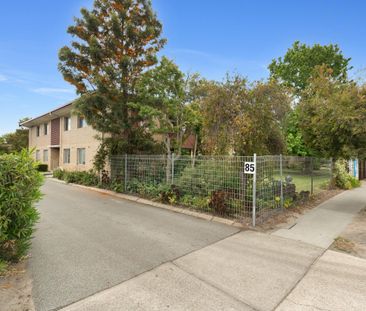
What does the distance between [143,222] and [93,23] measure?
29.5 ft

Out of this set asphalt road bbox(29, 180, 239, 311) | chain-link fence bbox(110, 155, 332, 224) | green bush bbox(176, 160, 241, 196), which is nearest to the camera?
asphalt road bbox(29, 180, 239, 311)

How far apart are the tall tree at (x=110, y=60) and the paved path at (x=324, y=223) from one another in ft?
24.2

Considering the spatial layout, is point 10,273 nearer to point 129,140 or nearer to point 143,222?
point 143,222

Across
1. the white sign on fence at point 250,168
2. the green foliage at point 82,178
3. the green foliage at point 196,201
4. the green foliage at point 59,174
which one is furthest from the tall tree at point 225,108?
the green foliage at point 59,174

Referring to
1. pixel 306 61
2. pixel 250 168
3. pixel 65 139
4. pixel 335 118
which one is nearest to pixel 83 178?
pixel 65 139

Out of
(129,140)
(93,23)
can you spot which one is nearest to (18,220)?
(129,140)

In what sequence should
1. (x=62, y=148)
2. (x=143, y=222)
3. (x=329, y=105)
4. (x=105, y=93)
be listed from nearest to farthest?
(x=143, y=222) → (x=329, y=105) → (x=105, y=93) → (x=62, y=148)

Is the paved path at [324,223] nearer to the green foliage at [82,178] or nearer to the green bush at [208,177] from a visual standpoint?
the green bush at [208,177]

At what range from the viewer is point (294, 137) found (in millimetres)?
20047

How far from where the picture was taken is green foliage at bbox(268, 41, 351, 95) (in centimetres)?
2497

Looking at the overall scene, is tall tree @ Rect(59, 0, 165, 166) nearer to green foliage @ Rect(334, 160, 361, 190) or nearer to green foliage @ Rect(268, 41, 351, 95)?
green foliage @ Rect(334, 160, 361, 190)

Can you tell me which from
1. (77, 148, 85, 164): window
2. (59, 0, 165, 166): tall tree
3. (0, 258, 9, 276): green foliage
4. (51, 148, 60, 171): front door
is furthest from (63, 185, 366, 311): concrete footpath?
(51, 148, 60, 171): front door

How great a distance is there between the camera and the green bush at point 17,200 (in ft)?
10.5

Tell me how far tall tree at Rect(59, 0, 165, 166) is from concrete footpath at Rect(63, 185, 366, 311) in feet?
24.9
